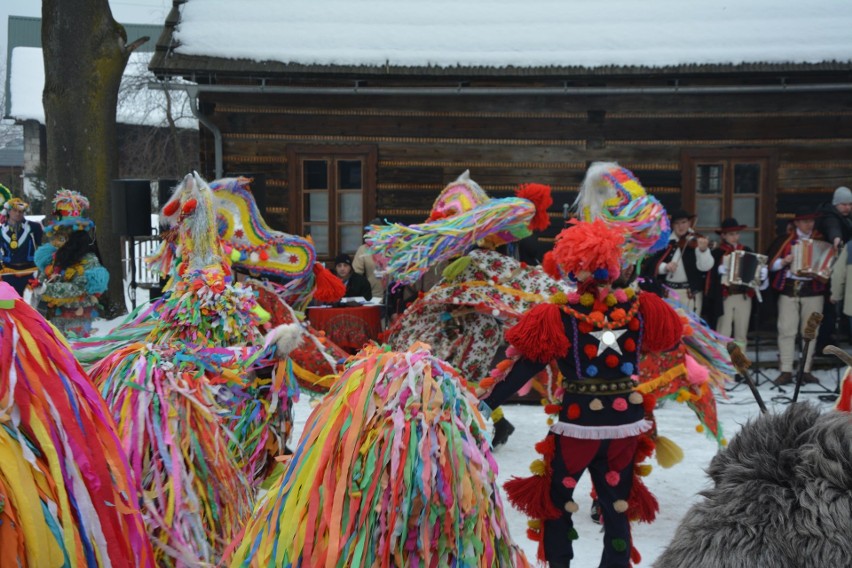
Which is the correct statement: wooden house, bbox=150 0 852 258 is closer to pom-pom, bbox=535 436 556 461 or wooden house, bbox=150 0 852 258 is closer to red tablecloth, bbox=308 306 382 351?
red tablecloth, bbox=308 306 382 351

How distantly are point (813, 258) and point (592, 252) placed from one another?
6.26 metres

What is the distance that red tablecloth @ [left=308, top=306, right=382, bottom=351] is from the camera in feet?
24.7

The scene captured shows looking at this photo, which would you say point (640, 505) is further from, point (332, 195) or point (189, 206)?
point (332, 195)

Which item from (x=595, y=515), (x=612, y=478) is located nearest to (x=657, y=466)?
(x=595, y=515)

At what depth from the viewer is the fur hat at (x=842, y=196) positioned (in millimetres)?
10539

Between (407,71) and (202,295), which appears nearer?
(202,295)

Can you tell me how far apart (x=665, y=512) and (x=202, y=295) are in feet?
11.6

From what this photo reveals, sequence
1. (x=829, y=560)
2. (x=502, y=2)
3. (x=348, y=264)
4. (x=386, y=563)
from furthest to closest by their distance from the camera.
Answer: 1. (x=502, y=2)
2. (x=348, y=264)
3. (x=386, y=563)
4. (x=829, y=560)

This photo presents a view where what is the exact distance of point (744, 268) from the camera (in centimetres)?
1007

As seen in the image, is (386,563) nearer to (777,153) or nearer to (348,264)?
(348,264)

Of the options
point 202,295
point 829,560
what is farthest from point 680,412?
point 829,560

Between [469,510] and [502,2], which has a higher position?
[502,2]

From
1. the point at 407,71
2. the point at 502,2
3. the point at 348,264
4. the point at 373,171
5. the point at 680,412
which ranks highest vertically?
the point at 502,2

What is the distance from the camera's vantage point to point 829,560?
1.76m
